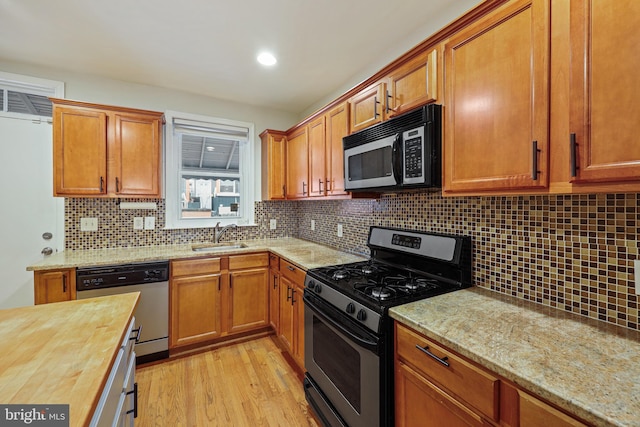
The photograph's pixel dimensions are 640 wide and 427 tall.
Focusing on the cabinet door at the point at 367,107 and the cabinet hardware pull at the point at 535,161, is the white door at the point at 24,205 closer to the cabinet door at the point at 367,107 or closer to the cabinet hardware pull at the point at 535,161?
the cabinet door at the point at 367,107

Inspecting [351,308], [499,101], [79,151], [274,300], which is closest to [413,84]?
[499,101]

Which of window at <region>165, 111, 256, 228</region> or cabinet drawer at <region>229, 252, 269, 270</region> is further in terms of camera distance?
window at <region>165, 111, 256, 228</region>

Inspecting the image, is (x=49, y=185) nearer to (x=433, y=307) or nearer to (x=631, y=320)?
(x=433, y=307)

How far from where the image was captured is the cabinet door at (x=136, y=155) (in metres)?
2.48

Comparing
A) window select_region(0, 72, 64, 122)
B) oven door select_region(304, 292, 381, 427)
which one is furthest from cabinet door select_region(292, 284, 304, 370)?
window select_region(0, 72, 64, 122)

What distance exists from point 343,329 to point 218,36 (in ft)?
7.16

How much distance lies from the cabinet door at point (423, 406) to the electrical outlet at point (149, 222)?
272cm

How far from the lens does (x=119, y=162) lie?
2.49 metres

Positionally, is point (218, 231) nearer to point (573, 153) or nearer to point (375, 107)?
point (375, 107)

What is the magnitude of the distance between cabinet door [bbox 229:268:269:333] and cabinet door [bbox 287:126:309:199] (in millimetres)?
899

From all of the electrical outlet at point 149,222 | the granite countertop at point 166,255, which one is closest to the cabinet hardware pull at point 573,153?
the granite countertop at point 166,255

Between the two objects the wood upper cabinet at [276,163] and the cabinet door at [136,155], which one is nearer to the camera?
the cabinet door at [136,155]

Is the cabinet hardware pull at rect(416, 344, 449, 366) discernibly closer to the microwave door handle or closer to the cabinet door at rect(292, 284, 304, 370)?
the microwave door handle

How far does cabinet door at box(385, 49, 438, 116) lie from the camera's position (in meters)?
1.43
